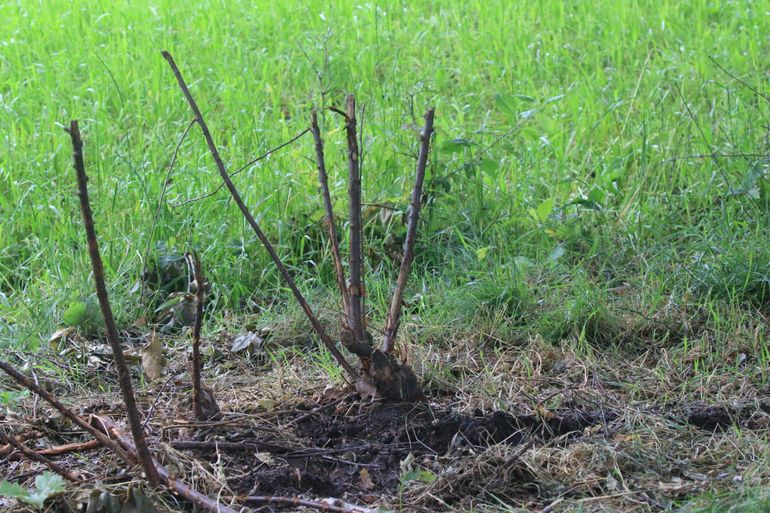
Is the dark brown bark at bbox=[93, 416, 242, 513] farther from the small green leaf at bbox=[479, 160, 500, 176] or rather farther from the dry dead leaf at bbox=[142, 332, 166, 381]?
the small green leaf at bbox=[479, 160, 500, 176]

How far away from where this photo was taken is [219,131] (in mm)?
4930

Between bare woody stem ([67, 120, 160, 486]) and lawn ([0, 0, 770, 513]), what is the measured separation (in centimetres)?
23

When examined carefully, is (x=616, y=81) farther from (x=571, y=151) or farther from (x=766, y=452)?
(x=766, y=452)

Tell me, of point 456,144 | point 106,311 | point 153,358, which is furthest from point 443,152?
point 106,311

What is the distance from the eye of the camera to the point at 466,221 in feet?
13.1

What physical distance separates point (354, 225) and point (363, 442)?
2.03 ft

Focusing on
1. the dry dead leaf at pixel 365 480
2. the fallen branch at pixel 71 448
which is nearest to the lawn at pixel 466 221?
the dry dead leaf at pixel 365 480

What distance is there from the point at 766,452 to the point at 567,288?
1.24 meters

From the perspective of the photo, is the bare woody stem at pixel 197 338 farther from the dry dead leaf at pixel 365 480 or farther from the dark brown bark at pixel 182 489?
the dry dead leaf at pixel 365 480

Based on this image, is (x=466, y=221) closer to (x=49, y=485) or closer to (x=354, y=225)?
(x=354, y=225)

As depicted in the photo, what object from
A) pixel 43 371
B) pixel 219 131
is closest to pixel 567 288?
pixel 43 371

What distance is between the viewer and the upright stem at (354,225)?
256 cm

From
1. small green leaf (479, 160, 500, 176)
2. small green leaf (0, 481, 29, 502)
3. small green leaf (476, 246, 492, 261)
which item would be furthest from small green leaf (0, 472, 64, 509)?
small green leaf (479, 160, 500, 176)

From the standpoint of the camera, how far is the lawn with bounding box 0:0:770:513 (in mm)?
2625
